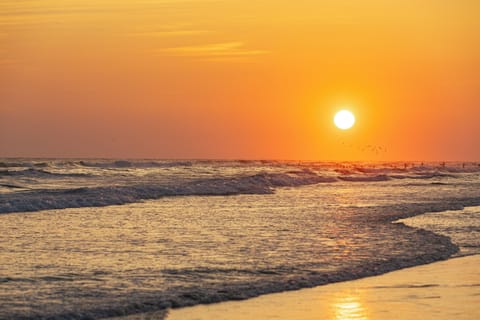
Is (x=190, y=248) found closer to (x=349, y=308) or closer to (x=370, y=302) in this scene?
(x=370, y=302)

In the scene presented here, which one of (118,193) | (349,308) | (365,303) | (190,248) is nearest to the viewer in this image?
(349,308)

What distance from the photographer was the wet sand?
11.4 m

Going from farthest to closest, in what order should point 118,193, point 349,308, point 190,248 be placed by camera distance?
1. point 118,193
2. point 190,248
3. point 349,308

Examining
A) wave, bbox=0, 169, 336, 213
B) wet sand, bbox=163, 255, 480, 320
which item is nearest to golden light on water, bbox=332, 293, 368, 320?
wet sand, bbox=163, 255, 480, 320

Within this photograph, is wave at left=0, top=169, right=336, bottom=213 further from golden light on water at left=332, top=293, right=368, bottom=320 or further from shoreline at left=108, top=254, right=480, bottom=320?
golden light on water at left=332, top=293, right=368, bottom=320

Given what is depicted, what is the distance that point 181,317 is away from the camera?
11.3m

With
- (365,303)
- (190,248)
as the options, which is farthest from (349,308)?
(190,248)

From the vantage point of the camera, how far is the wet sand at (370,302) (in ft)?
37.5

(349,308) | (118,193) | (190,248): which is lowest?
(349,308)

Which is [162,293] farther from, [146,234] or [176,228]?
[176,228]

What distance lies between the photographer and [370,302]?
1234cm

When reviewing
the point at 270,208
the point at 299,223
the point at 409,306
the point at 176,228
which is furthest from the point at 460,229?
the point at 409,306

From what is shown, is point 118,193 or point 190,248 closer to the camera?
point 190,248

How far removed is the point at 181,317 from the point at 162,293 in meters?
1.35
